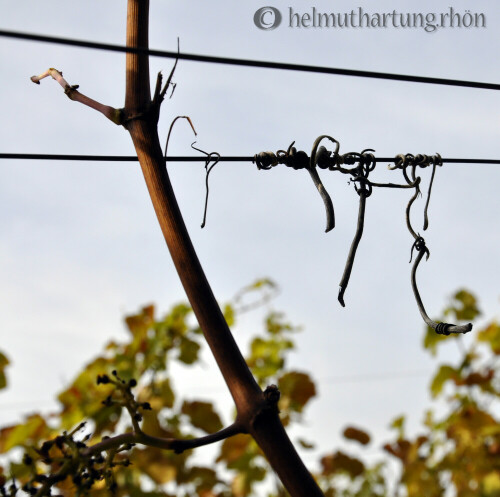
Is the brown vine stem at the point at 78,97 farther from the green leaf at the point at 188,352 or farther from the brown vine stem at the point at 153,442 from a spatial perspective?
the green leaf at the point at 188,352

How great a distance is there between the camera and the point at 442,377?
454cm

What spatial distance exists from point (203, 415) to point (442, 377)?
1.94 meters

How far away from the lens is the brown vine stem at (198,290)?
118 cm

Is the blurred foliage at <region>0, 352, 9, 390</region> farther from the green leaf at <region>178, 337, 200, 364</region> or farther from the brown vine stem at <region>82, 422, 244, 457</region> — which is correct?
the brown vine stem at <region>82, 422, 244, 457</region>

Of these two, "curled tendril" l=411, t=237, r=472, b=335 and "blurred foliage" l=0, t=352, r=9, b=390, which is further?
"blurred foliage" l=0, t=352, r=9, b=390

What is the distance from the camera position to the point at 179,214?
1.27m

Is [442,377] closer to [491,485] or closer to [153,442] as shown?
[491,485]

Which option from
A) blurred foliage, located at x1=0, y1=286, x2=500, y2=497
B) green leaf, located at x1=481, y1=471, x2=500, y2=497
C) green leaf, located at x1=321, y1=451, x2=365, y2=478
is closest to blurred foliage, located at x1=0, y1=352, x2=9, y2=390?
blurred foliage, located at x1=0, y1=286, x2=500, y2=497

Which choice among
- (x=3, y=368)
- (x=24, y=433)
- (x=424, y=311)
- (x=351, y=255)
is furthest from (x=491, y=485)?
(x=351, y=255)

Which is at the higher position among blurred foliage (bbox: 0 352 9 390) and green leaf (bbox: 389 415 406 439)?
green leaf (bbox: 389 415 406 439)

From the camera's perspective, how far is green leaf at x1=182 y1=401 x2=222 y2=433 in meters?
3.14

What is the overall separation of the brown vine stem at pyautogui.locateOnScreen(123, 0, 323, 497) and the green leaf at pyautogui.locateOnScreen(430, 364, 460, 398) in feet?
11.6

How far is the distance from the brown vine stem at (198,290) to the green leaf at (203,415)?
1980mm

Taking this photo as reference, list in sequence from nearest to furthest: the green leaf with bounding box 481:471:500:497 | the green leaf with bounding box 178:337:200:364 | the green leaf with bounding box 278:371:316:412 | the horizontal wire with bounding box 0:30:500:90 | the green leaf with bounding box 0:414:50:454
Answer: the horizontal wire with bounding box 0:30:500:90, the green leaf with bounding box 0:414:50:454, the green leaf with bounding box 178:337:200:364, the green leaf with bounding box 481:471:500:497, the green leaf with bounding box 278:371:316:412
